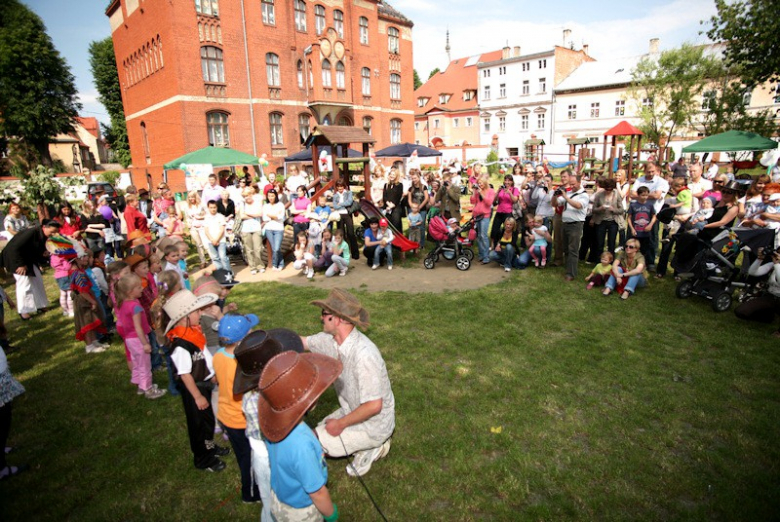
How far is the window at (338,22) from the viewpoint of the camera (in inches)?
1208

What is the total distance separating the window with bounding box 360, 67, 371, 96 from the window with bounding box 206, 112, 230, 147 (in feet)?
38.0

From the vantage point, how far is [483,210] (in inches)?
380

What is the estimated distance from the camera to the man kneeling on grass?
3201mm

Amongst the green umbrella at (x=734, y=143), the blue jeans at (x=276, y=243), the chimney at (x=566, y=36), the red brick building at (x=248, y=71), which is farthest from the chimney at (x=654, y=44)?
the blue jeans at (x=276, y=243)

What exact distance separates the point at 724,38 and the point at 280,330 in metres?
22.2

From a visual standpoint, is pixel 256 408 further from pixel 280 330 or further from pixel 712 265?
pixel 712 265

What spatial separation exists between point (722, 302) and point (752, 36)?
16.0 metres

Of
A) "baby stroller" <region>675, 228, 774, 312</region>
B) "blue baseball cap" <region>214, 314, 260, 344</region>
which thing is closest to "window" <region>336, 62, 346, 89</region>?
"baby stroller" <region>675, 228, 774, 312</region>

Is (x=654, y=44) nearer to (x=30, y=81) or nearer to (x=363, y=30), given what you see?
(x=363, y=30)

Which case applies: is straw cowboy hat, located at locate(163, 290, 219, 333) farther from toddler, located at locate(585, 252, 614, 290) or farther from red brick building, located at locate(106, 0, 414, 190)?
red brick building, located at locate(106, 0, 414, 190)

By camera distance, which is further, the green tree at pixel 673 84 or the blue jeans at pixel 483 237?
the green tree at pixel 673 84

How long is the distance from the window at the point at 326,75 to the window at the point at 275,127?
13.8 ft

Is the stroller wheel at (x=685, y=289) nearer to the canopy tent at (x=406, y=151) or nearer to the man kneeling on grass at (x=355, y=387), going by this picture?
the man kneeling on grass at (x=355, y=387)

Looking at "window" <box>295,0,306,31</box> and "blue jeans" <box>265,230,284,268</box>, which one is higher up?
"window" <box>295,0,306,31</box>
